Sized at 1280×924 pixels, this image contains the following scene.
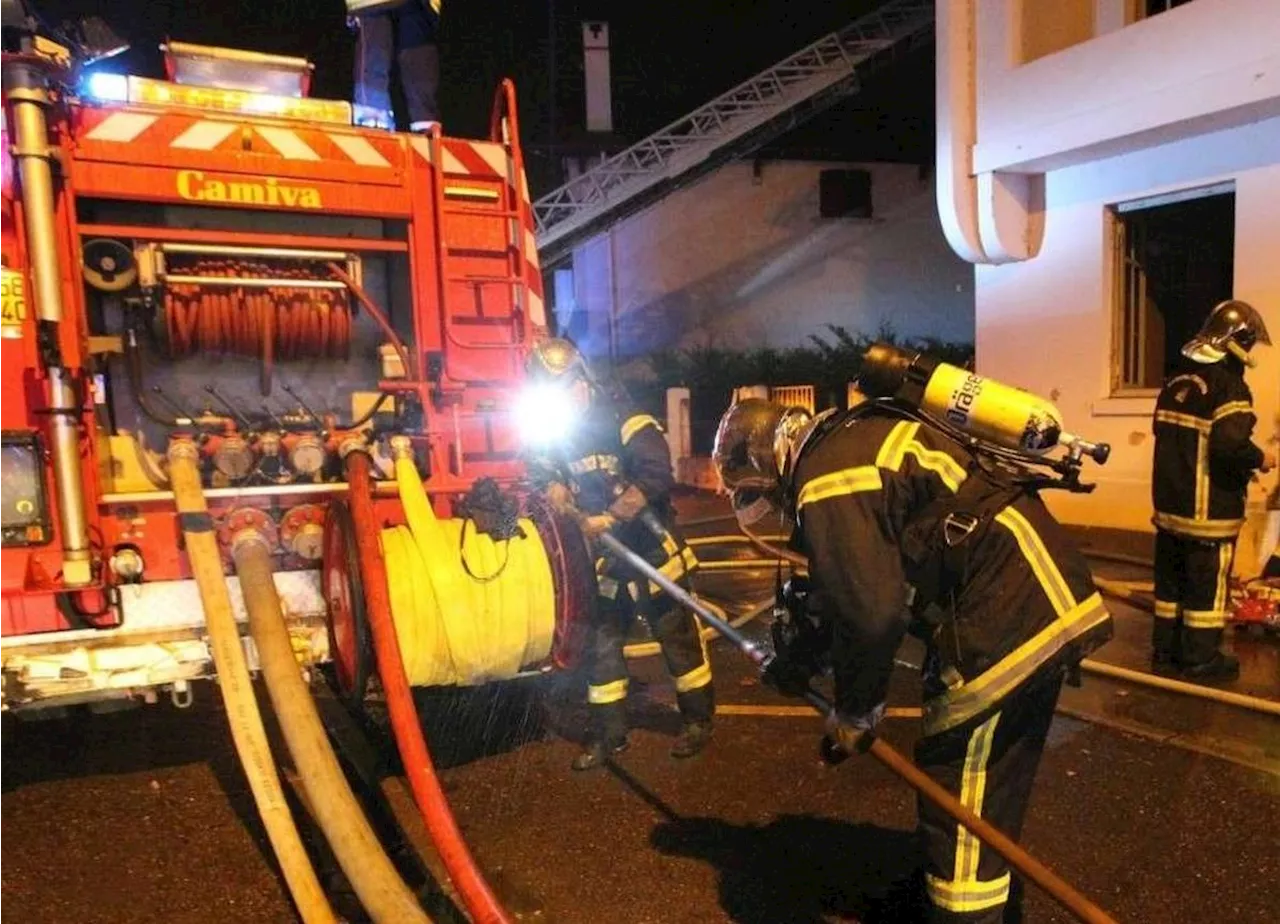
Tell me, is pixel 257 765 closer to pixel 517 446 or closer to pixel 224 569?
pixel 224 569

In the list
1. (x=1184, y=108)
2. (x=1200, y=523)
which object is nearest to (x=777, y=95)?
(x=1184, y=108)

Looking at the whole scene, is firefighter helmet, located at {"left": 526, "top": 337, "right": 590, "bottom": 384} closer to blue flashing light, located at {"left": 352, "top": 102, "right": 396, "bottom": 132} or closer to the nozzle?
blue flashing light, located at {"left": 352, "top": 102, "right": 396, "bottom": 132}

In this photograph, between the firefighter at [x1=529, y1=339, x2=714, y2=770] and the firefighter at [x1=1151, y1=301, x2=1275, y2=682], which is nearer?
the firefighter at [x1=529, y1=339, x2=714, y2=770]

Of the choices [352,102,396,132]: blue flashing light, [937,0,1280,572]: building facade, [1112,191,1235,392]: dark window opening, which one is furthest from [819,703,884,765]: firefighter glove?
[1112,191,1235,392]: dark window opening

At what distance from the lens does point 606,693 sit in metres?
4.09

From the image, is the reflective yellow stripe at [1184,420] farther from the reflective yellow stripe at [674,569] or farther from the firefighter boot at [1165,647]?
the reflective yellow stripe at [674,569]

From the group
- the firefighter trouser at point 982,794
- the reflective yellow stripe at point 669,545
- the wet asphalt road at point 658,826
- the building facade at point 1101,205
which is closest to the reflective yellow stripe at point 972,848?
the firefighter trouser at point 982,794

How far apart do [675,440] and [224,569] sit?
9459mm

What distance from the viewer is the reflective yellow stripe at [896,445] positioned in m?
2.32

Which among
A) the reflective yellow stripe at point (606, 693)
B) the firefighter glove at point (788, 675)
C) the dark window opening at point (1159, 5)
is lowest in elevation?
the reflective yellow stripe at point (606, 693)

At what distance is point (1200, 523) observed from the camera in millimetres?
4750

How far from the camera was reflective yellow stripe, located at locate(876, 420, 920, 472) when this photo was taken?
7.63 feet

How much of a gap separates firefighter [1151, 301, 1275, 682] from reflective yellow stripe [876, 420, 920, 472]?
3.02m

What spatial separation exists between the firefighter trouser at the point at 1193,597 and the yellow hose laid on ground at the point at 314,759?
3825 millimetres
